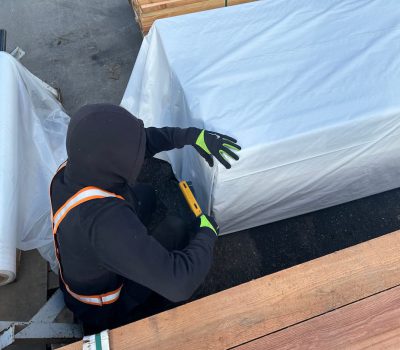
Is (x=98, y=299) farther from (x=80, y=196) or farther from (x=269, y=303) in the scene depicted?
(x=269, y=303)

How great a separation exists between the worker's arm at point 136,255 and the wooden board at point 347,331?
1.01 feet

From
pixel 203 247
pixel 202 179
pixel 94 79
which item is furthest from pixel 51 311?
pixel 94 79

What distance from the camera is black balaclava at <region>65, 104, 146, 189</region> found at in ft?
3.71

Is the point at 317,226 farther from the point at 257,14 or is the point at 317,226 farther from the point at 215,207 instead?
the point at 257,14

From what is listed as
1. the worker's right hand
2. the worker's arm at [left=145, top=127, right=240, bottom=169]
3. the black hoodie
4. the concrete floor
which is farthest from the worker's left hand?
the concrete floor

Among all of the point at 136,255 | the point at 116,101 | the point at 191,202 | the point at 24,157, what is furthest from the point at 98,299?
the point at 116,101

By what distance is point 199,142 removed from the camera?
1.69m

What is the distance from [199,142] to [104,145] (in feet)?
2.11

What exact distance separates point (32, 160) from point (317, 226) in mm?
1922

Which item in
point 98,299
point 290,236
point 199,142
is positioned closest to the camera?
point 98,299

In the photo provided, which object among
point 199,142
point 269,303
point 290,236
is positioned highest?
point 199,142

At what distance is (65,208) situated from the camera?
4.09 feet

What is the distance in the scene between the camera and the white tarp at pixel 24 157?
5.76 feet

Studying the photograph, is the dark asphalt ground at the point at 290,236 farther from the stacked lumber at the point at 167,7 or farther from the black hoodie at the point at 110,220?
the stacked lumber at the point at 167,7
